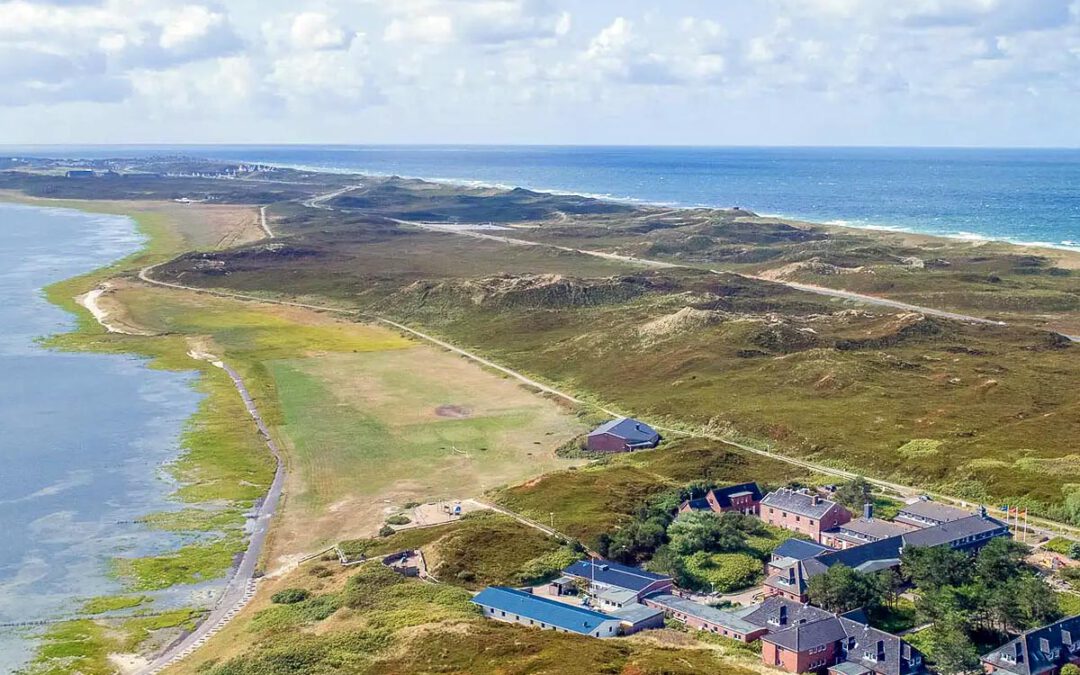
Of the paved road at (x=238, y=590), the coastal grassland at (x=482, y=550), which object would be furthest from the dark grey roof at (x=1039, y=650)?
the paved road at (x=238, y=590)

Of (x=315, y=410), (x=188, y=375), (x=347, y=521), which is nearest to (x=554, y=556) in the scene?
(x=347, y=521)

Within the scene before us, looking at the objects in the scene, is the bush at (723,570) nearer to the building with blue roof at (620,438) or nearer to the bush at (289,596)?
the bush at (289,596)

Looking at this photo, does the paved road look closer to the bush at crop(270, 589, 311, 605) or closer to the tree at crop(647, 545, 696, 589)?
the bush at crop(270, 589, 311, 605)

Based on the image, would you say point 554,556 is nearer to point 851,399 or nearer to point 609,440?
point 609,440

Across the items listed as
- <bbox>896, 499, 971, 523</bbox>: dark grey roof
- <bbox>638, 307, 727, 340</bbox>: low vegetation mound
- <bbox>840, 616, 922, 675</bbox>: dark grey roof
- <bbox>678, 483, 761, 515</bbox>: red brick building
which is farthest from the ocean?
<bbox>638, 307, 727, 340</bbox>: low vegetation mound

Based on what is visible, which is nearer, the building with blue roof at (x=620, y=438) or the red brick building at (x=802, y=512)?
the red brick building at (x=802, y=512)
